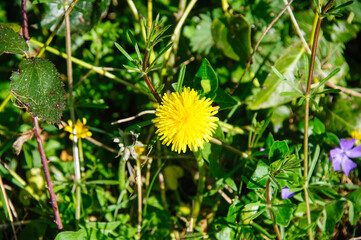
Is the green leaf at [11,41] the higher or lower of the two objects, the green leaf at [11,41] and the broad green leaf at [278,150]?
the higher

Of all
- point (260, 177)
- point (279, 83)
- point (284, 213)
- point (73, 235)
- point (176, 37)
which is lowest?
point (73, 235)

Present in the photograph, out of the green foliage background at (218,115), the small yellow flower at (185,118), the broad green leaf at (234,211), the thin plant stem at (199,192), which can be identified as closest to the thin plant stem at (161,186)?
the green foliage background at (218,115)

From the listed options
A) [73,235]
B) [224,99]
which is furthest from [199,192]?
[73,235]

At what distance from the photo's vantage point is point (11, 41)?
117cm

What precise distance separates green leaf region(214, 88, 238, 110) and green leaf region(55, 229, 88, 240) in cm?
79

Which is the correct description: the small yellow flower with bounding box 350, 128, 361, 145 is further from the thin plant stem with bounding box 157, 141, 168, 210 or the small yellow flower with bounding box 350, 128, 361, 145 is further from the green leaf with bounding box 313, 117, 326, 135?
the thin plant stem with bounding box 157, 141, 168, 210

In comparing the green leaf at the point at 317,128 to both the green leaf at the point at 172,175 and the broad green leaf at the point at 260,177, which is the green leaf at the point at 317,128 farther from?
→ the green leaf at the point at 172,175

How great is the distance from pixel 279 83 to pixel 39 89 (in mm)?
1092

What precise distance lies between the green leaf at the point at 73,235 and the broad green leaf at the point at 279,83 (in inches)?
37.5

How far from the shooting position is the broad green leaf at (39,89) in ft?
3.85

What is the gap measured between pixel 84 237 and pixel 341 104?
145 cm

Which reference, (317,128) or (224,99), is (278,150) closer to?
(224,99)

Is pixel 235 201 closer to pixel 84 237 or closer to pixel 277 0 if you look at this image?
pixel 84 237

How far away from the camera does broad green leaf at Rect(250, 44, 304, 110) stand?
1474 millimetres
